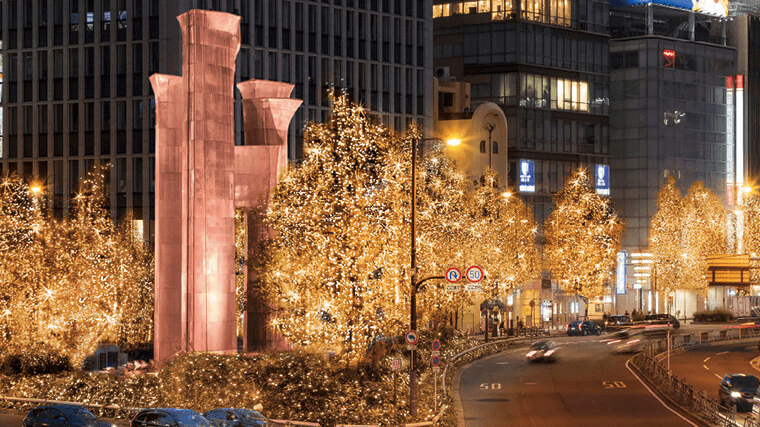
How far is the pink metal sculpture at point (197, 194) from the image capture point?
4434 cm

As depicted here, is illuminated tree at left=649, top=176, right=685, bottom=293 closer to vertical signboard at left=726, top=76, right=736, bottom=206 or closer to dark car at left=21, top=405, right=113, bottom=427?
vertical signboard at left=726, top=76, right=736, bottom=206

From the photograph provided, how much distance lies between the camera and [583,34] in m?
132

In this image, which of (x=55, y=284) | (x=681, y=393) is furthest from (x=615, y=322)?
(x=55, y=284)

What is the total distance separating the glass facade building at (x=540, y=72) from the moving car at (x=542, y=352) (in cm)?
5537

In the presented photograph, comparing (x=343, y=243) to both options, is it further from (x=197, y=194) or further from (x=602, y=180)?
(x=602, y=180)

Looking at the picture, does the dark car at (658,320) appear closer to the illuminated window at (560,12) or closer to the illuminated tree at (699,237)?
the illuminated tree at (699,237)

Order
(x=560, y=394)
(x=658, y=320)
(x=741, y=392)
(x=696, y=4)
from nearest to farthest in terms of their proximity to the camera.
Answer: (x=741, y=392) < (x=560, y=394) < (x=658, y=320) < (x=696, y=4)

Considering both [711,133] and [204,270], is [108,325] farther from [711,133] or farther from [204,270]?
[711,133]

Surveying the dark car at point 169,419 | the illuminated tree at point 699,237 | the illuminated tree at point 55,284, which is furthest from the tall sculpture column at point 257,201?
the illuminated tree at point 699,237

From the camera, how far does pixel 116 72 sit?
321ft

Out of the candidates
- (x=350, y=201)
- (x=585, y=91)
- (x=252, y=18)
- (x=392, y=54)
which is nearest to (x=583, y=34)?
(x=585, y=91)

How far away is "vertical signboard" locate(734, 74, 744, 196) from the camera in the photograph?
472 feet

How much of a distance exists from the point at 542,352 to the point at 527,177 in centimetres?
5769

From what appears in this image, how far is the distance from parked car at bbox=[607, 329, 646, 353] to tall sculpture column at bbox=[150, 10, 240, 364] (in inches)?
1623
